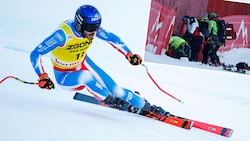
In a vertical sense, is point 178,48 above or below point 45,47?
above

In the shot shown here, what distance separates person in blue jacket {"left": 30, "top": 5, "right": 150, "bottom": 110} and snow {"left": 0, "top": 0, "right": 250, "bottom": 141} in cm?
3

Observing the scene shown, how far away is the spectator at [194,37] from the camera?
1886 millimetres

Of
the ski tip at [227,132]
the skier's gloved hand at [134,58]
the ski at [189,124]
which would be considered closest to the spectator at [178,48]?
the skier's gloved hand at [134,58]

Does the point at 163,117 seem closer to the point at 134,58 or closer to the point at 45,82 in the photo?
the point at 134,58

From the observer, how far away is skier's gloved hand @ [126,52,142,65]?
74.7 inches

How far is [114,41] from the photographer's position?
6.23ft

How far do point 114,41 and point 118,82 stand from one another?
23 centimetres

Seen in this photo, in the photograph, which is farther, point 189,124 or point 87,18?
point 189,124

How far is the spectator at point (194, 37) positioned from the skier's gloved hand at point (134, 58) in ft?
0.92

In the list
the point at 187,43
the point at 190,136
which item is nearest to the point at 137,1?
the point at 187,43

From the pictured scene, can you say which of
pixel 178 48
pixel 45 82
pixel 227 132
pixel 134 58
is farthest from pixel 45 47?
pixel 227 132

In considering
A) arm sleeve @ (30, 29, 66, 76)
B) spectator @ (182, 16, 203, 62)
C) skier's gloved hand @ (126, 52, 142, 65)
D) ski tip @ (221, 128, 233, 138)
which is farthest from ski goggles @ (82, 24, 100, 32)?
ski tip @ (221, 128, 233, 138)

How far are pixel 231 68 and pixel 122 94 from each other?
633mm

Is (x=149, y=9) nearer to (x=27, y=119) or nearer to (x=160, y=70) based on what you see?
(x=160, y=70)
